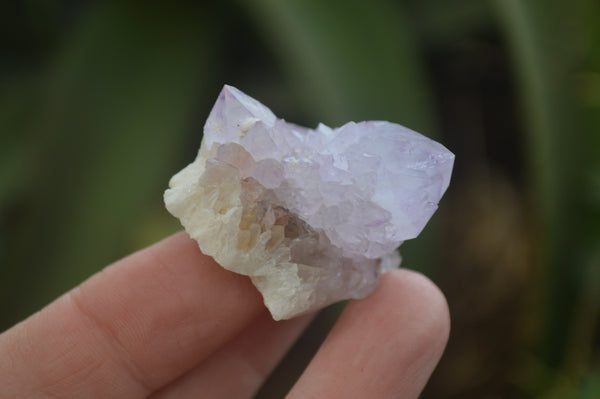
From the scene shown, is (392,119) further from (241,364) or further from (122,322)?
(122,322)

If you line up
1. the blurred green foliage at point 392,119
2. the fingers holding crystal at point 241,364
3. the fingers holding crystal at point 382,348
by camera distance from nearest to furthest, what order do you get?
the fingers holding crystal at point 382,348
the fingers holding crystal at point 241,364
the blurred green foliage at point 392,119

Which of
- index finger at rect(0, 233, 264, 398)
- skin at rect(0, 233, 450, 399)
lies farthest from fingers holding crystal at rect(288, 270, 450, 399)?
index finger at rect(0, 233, 264, 398)

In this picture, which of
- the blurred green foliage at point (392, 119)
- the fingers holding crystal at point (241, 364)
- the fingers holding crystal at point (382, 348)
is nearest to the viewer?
the fingers holding crystal at point (382, 348)

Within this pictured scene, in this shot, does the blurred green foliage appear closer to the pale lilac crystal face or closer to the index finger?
the pale lilac crystal face

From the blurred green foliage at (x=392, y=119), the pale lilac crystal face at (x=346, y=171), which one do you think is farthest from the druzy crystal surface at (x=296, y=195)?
the blurred green foliage at (x=392, y=119)

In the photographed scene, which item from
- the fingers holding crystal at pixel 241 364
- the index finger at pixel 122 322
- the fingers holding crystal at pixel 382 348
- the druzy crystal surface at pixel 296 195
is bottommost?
the fingers holding crystal at pixel 241 364

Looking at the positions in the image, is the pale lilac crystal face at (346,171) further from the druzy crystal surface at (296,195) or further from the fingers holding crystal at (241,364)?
the fingers holding crystal at (241,364)

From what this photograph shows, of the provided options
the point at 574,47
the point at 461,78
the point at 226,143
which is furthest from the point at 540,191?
the point at 226,143

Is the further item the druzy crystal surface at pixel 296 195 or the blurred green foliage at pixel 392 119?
the blurred green foliage at pixel 392 119
